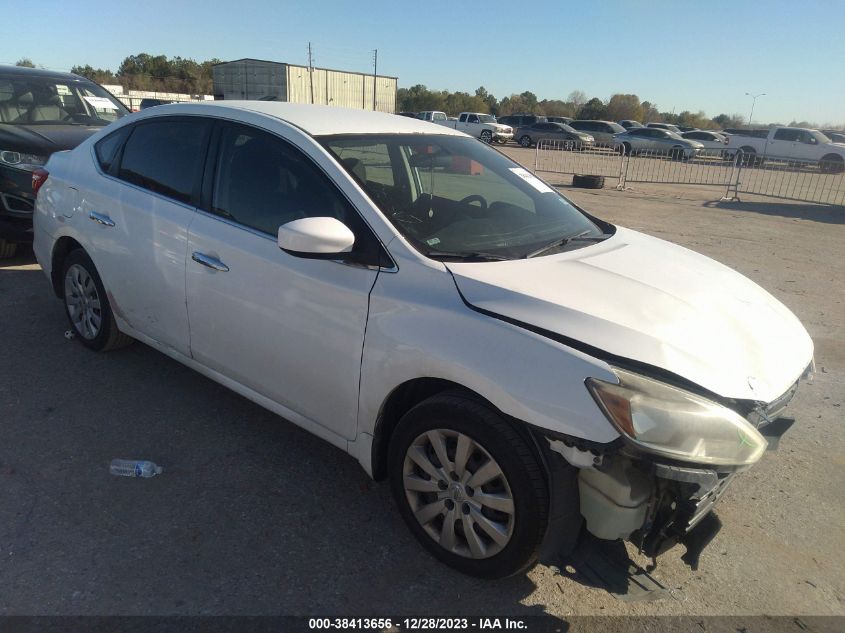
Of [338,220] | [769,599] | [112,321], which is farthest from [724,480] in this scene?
[112,321]

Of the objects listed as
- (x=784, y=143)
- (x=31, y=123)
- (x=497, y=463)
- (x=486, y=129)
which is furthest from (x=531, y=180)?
(x=486, y=129)

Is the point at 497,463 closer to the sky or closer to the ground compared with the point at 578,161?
closer to the sky

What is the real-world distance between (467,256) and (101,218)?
2544 millimetres

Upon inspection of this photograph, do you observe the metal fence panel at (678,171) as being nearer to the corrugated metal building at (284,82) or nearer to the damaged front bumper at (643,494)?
the damaged front bumper at (643,494)

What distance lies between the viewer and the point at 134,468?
3117mm

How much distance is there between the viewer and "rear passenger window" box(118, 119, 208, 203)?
3.45 metres

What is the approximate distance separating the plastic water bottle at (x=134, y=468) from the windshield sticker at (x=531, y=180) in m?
2.60

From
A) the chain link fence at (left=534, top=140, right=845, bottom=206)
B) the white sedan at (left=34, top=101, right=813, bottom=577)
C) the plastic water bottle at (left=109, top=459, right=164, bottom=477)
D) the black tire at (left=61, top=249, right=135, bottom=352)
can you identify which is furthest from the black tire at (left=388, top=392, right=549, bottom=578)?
the chain link fence at (left=534, top=140, right=845, bottom=206)

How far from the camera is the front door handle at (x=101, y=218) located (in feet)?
12.6

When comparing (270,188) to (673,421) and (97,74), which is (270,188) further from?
(97,74)

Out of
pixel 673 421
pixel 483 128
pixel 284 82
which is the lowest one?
pixel 673 421

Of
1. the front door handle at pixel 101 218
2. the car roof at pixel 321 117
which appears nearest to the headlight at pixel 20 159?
the front door handle at pixel 101 218

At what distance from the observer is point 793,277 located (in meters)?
7.56

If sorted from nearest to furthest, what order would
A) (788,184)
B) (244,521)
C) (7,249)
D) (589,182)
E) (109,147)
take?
1. (244,521)
2. (109,147)
3. (7,249)
4. (589,182)
5. (788,184)
